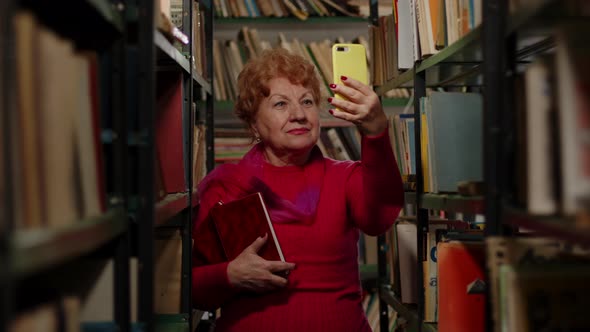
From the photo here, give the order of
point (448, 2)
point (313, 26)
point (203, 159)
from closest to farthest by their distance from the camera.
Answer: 1. point (448, 2)
2. point (203, 159)
3. point (313, 26)

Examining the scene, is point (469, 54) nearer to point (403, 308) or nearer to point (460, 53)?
point (460, 53)

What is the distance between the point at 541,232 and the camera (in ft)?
3.25

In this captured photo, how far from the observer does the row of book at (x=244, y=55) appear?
3.04 m

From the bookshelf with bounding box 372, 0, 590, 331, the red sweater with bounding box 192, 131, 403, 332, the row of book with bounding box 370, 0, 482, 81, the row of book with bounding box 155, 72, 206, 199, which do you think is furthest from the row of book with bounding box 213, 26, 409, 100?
the bookshelf with bounding box 372, 0, 590, 331

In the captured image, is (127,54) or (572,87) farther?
→ (127,54)

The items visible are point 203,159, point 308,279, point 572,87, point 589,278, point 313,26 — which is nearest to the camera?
point 572,87

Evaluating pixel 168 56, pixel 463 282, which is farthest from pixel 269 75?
pixel 463 282

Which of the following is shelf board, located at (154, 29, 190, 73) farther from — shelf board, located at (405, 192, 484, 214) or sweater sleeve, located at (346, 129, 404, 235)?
shelf board, located at (405, 192, 484, 214)

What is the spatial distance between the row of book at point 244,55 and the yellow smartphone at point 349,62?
1034 millimetres

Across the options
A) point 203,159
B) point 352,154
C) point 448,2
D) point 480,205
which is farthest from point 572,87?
point 352,154

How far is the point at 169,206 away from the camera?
153cm

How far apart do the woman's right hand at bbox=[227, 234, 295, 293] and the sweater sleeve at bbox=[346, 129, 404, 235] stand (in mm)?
298

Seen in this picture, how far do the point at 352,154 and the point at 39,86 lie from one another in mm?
2409

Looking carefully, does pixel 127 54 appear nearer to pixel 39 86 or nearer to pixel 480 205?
pixel 39 86
